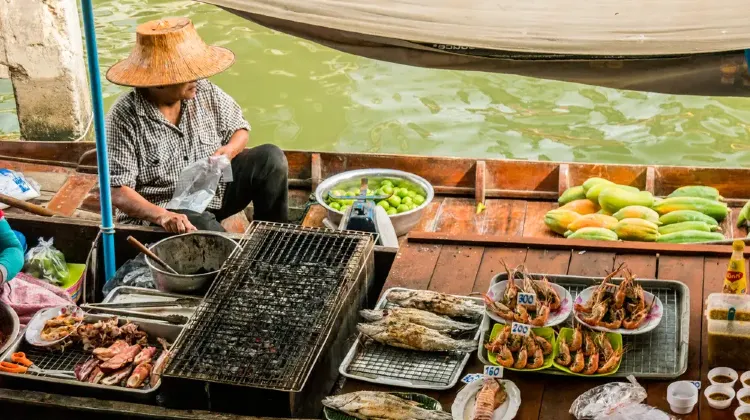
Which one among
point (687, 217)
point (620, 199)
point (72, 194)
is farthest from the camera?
point (72, 194)

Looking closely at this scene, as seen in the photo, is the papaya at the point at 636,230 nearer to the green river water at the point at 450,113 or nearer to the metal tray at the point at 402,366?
the metal tray at the point at 402,366

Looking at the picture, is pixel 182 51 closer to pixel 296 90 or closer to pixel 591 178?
pixel 591 178

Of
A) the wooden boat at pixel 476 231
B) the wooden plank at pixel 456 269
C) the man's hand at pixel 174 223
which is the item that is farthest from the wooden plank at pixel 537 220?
the man's hand at pixel 174 223

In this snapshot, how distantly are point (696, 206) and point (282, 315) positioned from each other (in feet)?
9.67

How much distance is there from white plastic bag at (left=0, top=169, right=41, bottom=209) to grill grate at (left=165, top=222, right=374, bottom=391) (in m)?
2.34

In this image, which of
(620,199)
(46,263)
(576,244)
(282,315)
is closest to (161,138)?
(46,263)

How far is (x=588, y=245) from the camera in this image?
186 inches

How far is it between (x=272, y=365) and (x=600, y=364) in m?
1.30

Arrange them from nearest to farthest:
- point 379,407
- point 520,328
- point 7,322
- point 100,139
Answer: point 379,407
point 520,328
point 7,322
point 100,139

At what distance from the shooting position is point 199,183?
18.1 ft

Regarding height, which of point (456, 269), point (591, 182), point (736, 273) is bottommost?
point (591, 182)

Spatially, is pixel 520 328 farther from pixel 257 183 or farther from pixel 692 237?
pixel 257 183

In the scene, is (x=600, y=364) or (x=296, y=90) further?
(x=296, y=90)

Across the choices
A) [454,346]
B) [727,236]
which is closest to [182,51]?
[454,346]
